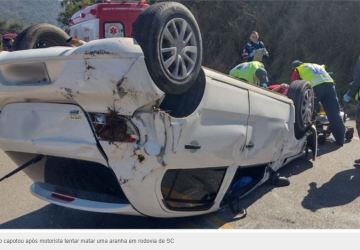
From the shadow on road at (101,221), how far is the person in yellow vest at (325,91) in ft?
8.48

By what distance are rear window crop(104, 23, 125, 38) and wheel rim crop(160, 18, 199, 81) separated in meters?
5.68

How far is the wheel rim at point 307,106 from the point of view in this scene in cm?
523

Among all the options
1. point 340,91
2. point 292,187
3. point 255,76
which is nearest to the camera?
point 292,187

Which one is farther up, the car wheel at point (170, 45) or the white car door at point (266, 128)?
the car wheel at point (170, 45)

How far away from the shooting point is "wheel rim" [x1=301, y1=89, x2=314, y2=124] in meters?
5.23

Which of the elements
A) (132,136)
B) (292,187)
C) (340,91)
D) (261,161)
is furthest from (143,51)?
(340,91)

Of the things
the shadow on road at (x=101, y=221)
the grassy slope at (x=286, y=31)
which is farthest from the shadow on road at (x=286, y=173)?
the grassy slope at (x=286, y=31)

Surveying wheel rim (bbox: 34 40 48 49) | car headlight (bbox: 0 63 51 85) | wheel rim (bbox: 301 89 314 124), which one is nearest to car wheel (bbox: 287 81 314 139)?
wheel rim (bbox: 301 89 314 124)

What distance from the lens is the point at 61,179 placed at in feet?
12.7

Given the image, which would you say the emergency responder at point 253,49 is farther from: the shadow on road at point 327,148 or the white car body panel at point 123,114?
the white car body panel at point 123,114

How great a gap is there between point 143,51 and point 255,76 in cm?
330

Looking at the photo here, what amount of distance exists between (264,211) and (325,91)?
9.40 ft

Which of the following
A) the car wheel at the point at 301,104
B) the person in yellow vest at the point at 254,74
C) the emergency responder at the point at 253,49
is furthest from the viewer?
the emergency responder at the point at 253,49

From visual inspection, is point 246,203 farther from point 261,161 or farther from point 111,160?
point 111,160
